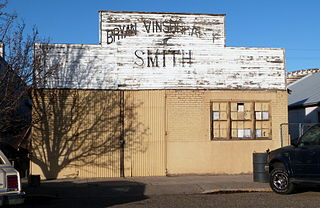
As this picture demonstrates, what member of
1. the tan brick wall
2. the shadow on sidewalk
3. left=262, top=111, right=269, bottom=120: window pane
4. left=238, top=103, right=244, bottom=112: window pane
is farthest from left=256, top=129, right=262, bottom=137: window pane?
the shadow on sidewalk

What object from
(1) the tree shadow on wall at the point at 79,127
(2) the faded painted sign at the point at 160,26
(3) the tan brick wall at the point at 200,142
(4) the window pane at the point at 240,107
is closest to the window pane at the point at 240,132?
(3) the tan brick wall at the point at 200,142

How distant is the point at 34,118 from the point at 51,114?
0.60 metres

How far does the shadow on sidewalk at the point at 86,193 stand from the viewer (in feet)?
35.0

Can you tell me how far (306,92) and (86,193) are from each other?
63.0ft

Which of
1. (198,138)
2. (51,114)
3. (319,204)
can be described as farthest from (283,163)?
(51,114)

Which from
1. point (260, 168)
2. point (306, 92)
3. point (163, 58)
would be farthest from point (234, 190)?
point (306, 92)

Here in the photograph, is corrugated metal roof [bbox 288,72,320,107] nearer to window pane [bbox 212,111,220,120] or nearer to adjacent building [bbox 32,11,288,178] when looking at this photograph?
adjacent building [bbox 32,11,288,178]

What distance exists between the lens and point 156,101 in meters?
15.2

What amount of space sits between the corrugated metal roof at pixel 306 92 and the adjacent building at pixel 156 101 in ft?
27.2

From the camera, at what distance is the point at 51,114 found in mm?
14633

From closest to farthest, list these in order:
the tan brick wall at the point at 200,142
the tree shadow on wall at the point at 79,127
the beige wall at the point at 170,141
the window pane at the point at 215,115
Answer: the tree shadow on wall at the point at 79,127, the beige wall at the point at 170,141, the tan brick wall at the point at 200,142, the window pane at the point at 215,115

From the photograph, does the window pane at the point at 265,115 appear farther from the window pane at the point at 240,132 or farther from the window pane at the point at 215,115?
the window pane at the point at 215,115

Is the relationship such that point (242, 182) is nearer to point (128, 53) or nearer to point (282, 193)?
point (282, 193)

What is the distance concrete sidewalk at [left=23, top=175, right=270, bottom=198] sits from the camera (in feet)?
39.0
